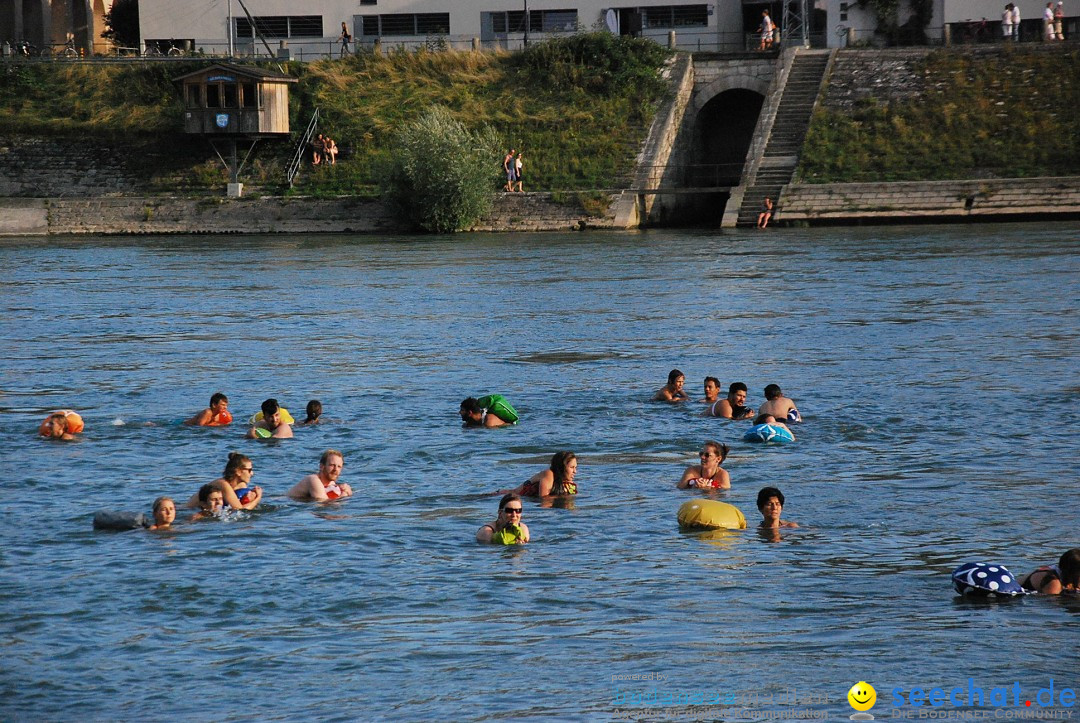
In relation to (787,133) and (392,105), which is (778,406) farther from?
(392,105)

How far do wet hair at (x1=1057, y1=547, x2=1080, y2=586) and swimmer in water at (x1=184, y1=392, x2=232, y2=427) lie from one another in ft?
35.7

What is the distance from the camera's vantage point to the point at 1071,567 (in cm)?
1091

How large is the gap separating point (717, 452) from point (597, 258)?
1014 inches

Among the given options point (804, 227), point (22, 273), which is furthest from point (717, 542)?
point (804, 227)

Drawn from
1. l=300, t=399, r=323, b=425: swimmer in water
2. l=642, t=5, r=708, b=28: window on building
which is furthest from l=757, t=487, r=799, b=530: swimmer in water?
l=642, t=5, r=708, b=28: window on building

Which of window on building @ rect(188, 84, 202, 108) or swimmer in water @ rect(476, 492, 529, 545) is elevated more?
window on building @ rect(188, 84, 202, 108)

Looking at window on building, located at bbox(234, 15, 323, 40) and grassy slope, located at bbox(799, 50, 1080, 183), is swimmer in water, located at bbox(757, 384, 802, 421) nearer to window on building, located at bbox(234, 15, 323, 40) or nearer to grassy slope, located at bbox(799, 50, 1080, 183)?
grassy slope, located at bbox(799, 50, 1080, 183)

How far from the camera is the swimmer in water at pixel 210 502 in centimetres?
1379

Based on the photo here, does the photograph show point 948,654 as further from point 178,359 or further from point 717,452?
point 178,359

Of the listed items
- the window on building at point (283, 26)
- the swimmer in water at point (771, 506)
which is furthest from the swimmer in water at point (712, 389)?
the window on building at point (283, 26)

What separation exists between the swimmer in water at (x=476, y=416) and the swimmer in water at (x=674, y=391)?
7.86ft

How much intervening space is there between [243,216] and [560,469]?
133ft

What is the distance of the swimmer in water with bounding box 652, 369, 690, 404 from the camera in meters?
19.1

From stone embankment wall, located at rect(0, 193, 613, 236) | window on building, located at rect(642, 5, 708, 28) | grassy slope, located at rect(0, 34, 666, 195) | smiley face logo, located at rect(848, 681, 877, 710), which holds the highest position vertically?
window on building, located at rect(642, 5, 708, 28)
